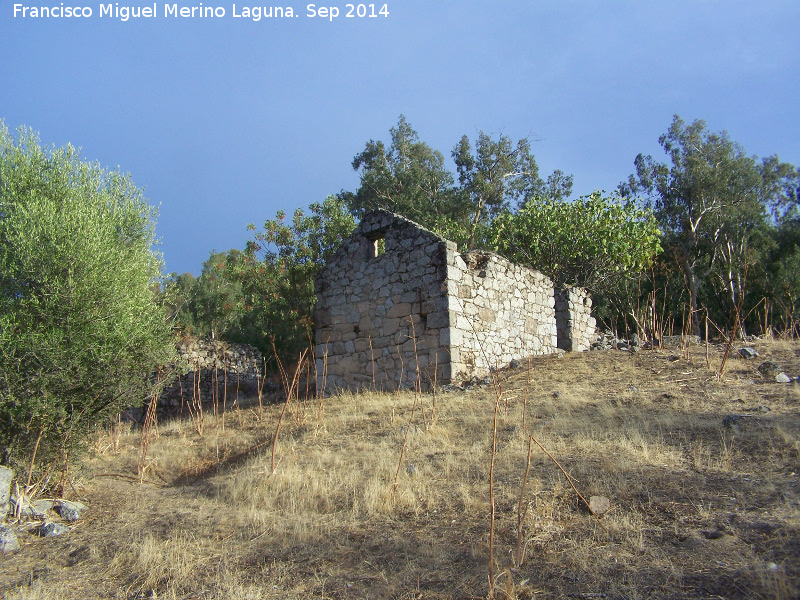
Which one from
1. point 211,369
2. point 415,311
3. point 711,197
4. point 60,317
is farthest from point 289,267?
point 711,197

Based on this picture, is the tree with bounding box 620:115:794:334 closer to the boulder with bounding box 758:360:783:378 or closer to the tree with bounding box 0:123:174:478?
the boulder with bounding box 758:360:783:378

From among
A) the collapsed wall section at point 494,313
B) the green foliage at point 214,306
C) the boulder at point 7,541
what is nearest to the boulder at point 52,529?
the boulder at point 7,541

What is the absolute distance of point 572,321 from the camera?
1672cm

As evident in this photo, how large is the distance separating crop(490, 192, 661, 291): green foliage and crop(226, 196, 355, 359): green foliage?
6129 millimetres

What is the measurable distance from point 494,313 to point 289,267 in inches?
366

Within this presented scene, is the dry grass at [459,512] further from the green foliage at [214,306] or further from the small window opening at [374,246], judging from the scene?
the green foliage at [214,306]

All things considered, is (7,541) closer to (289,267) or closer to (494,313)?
(494,313)

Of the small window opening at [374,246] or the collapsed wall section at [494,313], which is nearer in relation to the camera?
the collapsed wall section at [494,313]

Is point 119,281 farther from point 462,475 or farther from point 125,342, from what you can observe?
point 462,475

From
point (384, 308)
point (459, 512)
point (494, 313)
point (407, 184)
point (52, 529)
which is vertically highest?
point (407, 184)

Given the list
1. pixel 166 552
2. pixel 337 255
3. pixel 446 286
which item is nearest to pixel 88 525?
pixel 166 552

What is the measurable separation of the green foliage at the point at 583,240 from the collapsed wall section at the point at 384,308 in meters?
6.94

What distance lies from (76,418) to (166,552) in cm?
304

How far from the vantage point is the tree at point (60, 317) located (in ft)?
23.2
